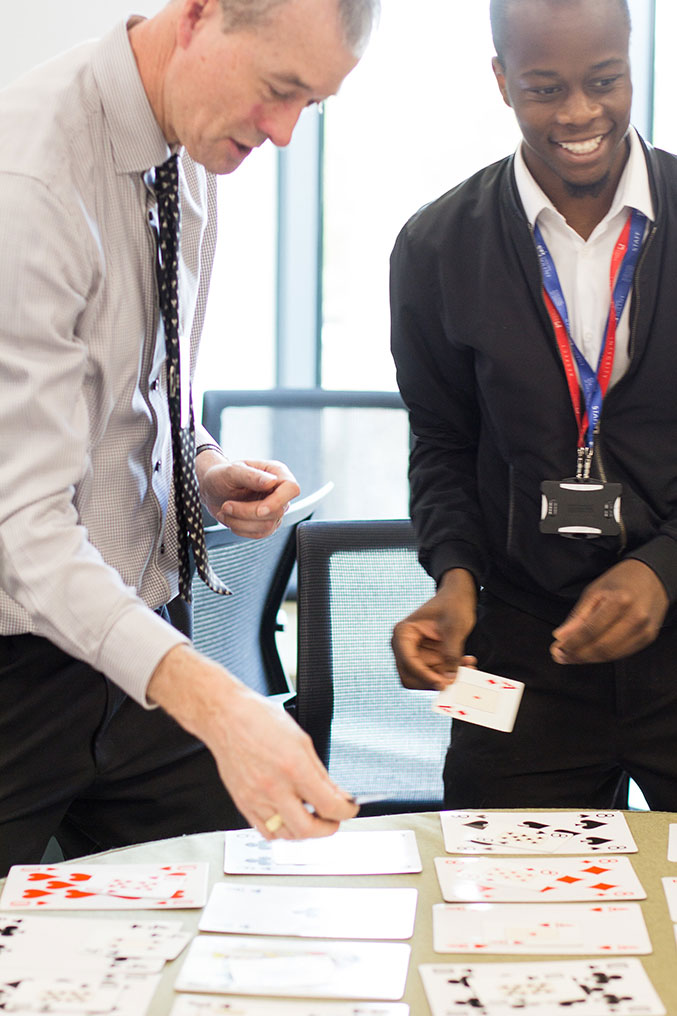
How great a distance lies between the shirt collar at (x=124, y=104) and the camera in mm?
1393

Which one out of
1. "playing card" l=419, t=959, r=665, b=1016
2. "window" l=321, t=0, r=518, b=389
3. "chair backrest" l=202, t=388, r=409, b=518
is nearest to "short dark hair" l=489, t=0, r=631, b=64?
"playing card" l=419, t=959, r=665, b=1016

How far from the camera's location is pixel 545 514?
1.70m

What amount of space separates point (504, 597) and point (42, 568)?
86 centimetres

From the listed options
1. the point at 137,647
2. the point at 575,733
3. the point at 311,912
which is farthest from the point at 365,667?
the point at 137,647

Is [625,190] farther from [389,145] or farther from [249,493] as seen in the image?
[389,145]

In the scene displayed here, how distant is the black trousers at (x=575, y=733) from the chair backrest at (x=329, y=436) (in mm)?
1568

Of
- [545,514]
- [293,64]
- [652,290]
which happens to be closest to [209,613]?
[545,514]

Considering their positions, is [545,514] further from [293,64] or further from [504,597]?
[293,64]

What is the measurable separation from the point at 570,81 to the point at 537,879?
43.4 inches

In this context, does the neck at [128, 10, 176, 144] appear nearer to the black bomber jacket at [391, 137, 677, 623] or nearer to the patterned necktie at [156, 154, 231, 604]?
the patterned necktie at [156, 154, 231, 604]

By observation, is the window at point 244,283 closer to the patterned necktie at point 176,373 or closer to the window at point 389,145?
the window at point 389,145

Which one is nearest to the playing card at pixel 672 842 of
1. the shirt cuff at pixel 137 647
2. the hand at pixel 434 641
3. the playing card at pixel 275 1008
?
the hand at pixel 434 641

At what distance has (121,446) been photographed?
151cm

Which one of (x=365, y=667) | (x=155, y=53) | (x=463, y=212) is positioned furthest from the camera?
(x=365, y=667)
